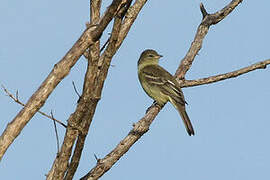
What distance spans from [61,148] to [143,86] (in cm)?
636

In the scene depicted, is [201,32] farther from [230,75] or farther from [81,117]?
[81,117]

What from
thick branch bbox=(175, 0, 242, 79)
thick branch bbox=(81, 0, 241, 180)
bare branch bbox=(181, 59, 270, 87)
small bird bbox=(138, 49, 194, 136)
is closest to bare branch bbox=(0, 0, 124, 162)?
thick branch bbox=(81, 0, 241, 180)

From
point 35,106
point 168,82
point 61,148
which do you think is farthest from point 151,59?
point 35,106

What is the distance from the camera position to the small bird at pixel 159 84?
37.3ft

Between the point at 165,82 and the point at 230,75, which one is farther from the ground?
the point at 165,82

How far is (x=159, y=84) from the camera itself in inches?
481

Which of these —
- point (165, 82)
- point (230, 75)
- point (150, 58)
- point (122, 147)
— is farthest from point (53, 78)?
point (150, 58)

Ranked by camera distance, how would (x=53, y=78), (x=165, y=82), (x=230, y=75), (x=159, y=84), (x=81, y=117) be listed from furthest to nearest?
1. (x=159, y=84)
2. (x=165, y=82)
3. (x=230, y=75)
4. (x=81, y=117)
5. (x=53, y=78)

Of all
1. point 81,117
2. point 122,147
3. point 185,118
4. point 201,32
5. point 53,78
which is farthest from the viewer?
point 185,118

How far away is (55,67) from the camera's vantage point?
5766mm

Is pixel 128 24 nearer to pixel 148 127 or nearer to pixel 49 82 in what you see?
pixel 148 127

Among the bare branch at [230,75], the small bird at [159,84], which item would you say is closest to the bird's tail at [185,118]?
the small bird at [159,84]

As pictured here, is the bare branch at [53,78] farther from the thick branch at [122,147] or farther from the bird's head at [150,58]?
the bird's head at [150,58]

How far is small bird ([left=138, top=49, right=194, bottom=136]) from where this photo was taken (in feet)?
37.3
